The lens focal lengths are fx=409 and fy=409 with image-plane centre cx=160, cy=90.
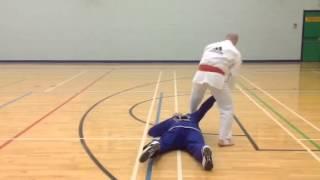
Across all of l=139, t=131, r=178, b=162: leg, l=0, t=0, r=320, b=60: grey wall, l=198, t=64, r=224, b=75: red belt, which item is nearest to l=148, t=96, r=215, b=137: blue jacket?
l=139, t=131, r=178, b=162: leg

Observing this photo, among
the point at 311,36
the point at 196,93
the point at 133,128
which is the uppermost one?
the point at 196,93

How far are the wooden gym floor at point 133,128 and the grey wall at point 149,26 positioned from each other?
5.20 meters

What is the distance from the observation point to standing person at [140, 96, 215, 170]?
467 centimetres

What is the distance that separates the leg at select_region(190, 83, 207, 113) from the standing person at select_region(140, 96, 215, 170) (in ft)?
0.90

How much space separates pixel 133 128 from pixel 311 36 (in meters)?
13.9

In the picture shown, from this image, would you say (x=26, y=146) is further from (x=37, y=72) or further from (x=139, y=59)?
(x=139, y=59)

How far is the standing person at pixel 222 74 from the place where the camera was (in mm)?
5383

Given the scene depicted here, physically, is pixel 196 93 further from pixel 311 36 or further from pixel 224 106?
pixel 311 36

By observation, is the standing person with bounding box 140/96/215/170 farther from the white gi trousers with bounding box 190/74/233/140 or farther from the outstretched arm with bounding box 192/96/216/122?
the white gi trousers with bounding box 190/74/233/140

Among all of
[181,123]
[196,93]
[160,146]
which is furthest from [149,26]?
[160,146]

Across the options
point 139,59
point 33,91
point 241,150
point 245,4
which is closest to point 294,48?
point 245,4

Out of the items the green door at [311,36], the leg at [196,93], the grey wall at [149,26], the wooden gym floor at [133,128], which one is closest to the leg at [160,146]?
the wooden gym floor at [133,128]

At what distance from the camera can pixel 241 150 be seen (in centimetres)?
535

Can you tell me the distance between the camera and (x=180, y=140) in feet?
17.3
